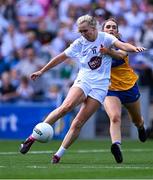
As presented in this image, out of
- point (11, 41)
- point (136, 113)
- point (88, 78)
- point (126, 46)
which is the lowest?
point (11, 41)

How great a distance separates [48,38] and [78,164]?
12.1 meters

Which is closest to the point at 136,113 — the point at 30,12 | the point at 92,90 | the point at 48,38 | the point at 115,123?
the point at 115,123

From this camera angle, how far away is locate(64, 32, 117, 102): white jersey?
42.5 ft

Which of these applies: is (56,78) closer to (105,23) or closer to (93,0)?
(93,0)

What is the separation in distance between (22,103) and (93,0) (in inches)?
185

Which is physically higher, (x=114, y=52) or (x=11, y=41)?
(x=114, y=52)

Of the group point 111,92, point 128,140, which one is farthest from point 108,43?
point 128,140

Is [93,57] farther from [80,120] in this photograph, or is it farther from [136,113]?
[136,113]

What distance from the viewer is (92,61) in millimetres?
12977

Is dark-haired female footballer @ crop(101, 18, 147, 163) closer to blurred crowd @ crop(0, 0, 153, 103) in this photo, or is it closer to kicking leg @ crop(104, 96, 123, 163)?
kicking leg @ crop(104, 96, 123, 163)

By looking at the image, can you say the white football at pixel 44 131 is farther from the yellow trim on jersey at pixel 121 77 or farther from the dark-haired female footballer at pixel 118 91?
the yellow trim on jersey at pixel 121 77

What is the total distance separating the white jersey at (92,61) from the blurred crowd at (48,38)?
880 centimetres

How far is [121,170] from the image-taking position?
11656 millimetres

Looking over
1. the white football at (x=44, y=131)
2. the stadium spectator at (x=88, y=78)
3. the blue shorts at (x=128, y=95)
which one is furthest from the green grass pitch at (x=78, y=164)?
the blue shorts at (x=128, y=95)
